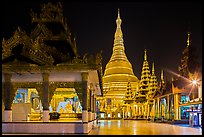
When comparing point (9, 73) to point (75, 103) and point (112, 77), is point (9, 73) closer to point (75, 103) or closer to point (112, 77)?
point (75, 103)

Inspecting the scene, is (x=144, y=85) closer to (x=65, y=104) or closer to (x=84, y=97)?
(x=65, y=104)

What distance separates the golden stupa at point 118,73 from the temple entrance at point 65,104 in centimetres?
3469

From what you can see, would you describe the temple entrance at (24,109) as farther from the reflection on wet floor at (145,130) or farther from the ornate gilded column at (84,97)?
the ornate gilded column at (84,97)

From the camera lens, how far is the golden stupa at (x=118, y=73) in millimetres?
63531

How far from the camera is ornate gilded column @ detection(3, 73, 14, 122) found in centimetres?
1566

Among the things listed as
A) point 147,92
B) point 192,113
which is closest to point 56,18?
point 192,113

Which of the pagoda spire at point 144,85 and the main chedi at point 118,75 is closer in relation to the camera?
the pagoda spire at point 144,85

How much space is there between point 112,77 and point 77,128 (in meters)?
50.5

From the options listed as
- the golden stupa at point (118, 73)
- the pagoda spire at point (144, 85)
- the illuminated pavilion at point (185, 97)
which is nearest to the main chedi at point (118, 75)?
the golden stupa at point (118, 73)

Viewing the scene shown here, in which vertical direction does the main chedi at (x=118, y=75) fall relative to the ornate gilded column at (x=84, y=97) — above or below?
above

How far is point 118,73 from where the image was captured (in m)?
65.8

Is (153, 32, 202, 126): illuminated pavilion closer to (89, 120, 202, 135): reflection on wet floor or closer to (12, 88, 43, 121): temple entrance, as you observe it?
(89, 120, 202, 135): reflection on wet floor

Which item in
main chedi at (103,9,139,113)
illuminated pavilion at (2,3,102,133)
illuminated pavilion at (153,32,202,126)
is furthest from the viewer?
main chedi at (103,9,139,113)

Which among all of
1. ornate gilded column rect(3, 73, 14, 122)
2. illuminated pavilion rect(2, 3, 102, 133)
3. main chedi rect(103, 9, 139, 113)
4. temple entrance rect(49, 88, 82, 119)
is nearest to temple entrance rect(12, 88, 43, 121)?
temple entrance rect(49, 88, 82, 119)
